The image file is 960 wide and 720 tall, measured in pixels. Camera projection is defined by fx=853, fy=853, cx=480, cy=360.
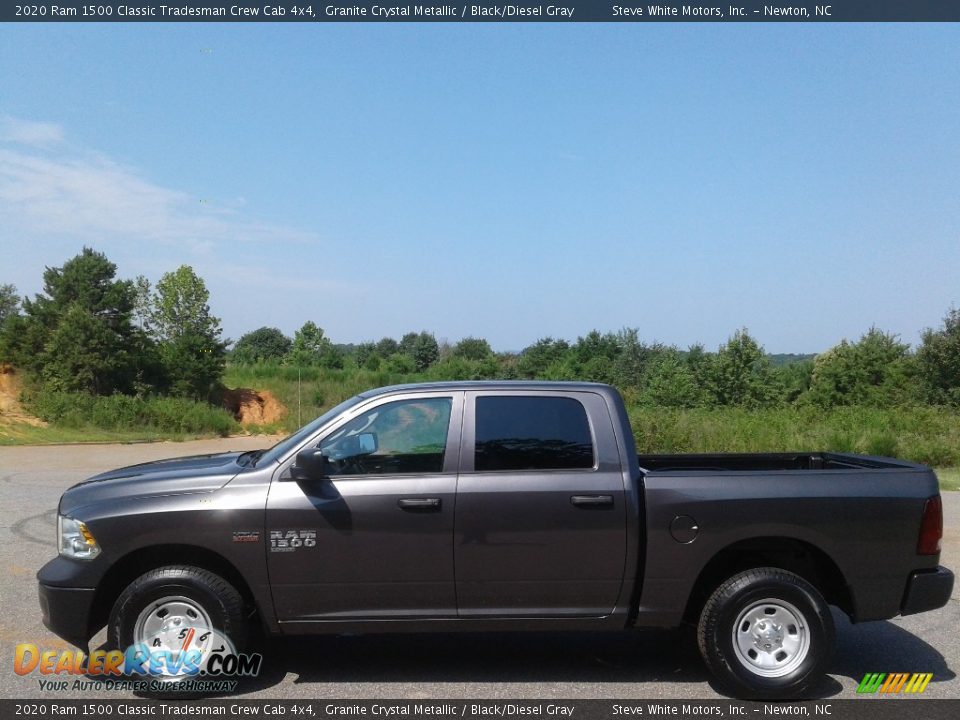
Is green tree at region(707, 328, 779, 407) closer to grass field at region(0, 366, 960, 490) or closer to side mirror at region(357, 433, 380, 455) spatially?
grass field at region(0, 366, 960, 490)

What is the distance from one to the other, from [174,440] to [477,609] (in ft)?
86.5

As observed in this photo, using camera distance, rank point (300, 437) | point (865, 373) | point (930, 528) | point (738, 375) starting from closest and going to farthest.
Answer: point (930, 528), point (300, 437), point (738, 375), point (865, 373)

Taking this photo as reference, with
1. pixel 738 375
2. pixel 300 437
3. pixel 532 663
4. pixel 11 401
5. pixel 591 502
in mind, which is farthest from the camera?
pixel 738 375

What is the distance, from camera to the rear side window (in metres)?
5.28

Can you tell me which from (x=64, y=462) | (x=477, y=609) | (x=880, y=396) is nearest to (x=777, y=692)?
(x=477, y=609)

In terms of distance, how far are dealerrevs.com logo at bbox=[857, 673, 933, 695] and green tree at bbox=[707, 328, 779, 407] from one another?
41.6 metres

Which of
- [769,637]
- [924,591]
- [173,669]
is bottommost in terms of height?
[173,669]

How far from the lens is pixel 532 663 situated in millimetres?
5719

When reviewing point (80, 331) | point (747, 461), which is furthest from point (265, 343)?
point (747, 461)

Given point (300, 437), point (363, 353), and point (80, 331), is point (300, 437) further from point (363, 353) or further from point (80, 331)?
point (363, 353)

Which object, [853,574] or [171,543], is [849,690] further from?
[171,543]

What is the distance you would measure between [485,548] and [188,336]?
37.3m

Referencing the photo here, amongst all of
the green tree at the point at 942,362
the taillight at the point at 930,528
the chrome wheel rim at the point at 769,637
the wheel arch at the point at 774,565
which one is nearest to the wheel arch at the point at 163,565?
the wheel arch at the point at 774,565

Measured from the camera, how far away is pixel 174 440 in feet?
96.1
